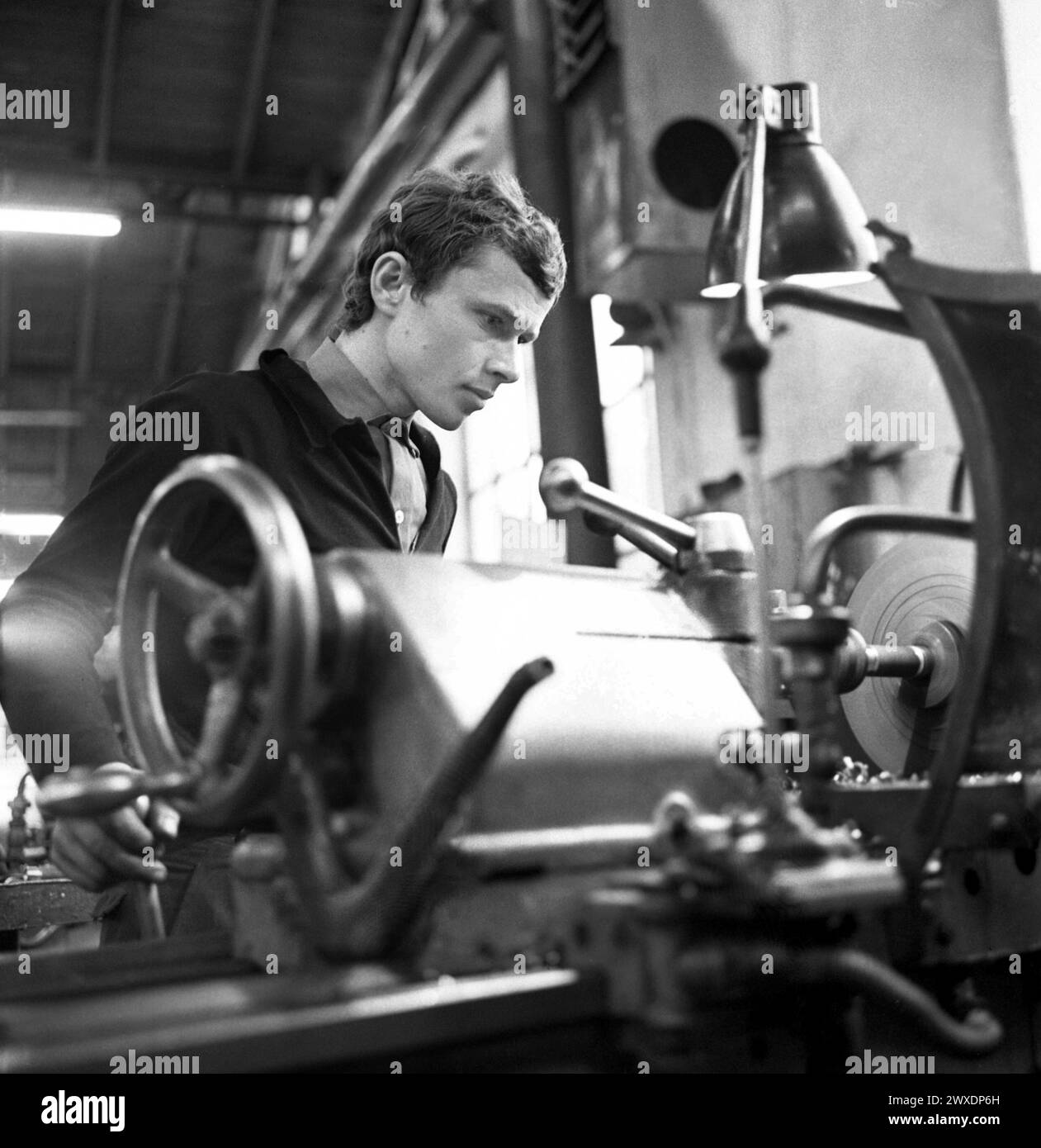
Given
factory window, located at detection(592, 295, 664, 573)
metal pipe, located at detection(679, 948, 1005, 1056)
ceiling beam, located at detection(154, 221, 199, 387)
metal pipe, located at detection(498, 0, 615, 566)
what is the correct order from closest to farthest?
metal pipe, located at detection(679, 948, 1005, 1056)
metal pipe, located at detection(498, 0, 615, 566)
factory window, located at detection(592, 295, 664, 573)
ceiling beam, located at detection(154, 221, 199, 387)

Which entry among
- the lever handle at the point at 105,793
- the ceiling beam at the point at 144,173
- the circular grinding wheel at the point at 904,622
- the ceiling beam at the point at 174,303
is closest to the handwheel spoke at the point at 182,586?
the lever handle at the point at 105,793

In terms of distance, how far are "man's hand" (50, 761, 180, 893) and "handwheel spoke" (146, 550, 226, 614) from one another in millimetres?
166

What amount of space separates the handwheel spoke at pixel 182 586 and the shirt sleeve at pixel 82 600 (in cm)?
25

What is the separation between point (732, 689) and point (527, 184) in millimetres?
2984

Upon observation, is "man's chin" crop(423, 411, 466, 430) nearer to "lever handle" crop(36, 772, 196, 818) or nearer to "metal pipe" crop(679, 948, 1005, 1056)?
"lever handle" crop(36, 772, 196, 818)

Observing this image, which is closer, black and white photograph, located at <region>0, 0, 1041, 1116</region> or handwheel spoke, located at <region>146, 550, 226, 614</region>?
black and white photograph, located at <region>0, 0, 1041, 1116</region>

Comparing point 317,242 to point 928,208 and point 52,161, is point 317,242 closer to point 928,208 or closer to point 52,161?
point 52,161

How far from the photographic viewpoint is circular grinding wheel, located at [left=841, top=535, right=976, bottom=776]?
1.40m

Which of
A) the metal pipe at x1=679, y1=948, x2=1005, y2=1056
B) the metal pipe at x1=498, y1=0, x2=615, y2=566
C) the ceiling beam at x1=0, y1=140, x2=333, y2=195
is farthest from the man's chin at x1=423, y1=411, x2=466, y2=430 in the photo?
the ceiling beam at x1=0, y1=140, x2=333, y2=195

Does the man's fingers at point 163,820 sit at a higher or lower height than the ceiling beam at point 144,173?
lower

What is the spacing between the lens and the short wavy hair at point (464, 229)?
1489 millimetres

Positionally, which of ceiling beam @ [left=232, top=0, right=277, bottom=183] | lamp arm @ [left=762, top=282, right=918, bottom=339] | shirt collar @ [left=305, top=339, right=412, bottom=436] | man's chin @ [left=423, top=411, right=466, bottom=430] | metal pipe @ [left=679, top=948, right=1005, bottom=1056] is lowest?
metal pipe @ [left=679, top=948, right=1005, bottom=1056]

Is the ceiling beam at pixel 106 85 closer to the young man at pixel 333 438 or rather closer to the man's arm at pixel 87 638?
the young man at pixel 333 438

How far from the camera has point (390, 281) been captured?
1.55 meters
